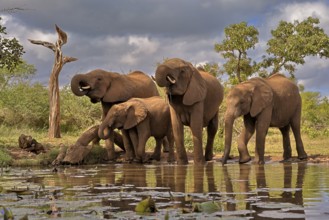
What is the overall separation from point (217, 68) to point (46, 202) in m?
30.1

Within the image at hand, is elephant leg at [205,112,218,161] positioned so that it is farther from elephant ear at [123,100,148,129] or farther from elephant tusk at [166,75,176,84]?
elephant tusk at [166,75,176,84]

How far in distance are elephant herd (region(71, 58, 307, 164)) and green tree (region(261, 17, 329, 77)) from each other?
1807cm

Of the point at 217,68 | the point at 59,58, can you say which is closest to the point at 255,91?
the point at 59,58

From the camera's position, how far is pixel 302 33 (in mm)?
35688

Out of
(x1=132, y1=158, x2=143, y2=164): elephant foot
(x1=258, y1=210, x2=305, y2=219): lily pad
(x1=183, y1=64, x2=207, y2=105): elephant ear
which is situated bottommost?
(x1=258, y1=210, x2=305, y2=219): lily pad

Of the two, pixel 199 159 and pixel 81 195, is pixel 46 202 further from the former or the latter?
pixel 199 159

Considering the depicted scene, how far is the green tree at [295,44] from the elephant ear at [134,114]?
20.6 metres

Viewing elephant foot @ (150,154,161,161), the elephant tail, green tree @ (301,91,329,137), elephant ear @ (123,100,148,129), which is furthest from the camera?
green tree @ (301,91,329,137)

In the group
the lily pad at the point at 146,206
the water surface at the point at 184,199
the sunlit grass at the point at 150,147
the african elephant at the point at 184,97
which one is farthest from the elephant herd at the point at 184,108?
the lily pad at the point at 146,206

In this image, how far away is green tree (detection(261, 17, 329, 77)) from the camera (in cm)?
3472

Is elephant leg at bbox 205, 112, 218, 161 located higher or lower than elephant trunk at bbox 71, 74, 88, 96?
lower

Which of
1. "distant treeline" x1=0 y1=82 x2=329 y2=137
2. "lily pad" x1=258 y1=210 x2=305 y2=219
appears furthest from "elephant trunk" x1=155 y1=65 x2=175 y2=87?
"distant treeline" x1=0 y1=82 x2=329 y2=137

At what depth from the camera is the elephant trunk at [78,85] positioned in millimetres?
16781

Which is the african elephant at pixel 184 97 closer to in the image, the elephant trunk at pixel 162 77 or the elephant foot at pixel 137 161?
the elephant trunk at pixel 162 77
